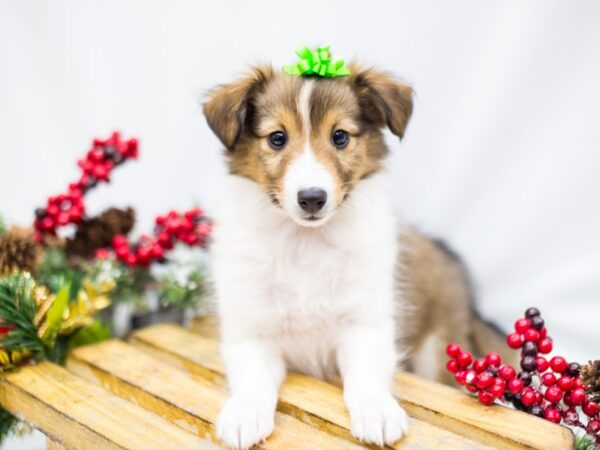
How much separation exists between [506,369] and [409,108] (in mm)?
1043

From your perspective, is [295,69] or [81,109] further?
[81,109]

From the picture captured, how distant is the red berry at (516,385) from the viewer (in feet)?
7.75

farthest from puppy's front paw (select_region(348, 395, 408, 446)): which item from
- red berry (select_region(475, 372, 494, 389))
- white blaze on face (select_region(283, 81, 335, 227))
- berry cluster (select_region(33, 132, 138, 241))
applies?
berry cluster (select_region(33, 132, 138, 241))

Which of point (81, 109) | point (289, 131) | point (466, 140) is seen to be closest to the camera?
point (289, 131)

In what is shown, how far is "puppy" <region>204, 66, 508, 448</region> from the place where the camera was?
2611mm

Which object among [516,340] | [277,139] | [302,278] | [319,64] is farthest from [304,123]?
[516,340]

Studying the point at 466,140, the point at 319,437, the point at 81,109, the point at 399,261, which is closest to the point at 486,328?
the point at 399,261

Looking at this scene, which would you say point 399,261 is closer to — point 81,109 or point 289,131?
point 289,131

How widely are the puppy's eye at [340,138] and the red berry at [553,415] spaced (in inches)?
46.7

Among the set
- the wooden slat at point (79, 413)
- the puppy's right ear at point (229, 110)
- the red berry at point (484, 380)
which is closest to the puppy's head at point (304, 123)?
the puppy's right ear at point (229, 110)

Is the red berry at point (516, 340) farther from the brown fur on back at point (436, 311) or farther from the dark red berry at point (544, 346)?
the brown fur on back at point (436, 311)

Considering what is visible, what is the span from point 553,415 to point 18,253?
86.2 inches

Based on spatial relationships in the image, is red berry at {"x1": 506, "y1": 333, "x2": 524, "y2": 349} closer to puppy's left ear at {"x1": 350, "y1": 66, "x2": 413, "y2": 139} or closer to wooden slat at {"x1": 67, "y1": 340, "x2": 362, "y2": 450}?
wooden slat at {"x1": 67, "y1": 340, "x2": 362, "y2": 450}

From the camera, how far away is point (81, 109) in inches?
163
